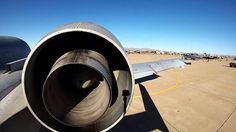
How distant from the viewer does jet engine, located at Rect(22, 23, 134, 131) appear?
2.11 metres

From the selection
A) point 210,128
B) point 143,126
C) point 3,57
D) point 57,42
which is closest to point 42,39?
point 57,42

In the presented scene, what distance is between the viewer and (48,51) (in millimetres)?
2375

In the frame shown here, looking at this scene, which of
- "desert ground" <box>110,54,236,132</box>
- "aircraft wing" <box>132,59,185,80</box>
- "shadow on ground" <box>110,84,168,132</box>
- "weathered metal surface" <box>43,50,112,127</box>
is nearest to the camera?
"weathered metal surface" <box>43,50,112,127</box>

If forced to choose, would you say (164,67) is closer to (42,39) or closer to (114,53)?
(114,53)

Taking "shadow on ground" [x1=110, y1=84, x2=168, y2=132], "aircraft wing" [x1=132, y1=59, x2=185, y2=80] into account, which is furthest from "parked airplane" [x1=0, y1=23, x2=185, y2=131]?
"aircraft wing" [x1=132, y1=59, x2=185, y2=80]

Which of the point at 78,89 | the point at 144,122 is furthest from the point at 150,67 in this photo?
the point at 78,89

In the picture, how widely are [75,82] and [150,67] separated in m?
5.91

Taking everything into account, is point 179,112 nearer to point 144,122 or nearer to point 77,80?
point 144,122

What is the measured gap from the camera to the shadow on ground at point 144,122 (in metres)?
5.46

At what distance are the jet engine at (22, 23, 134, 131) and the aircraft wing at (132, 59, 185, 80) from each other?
4149 mm

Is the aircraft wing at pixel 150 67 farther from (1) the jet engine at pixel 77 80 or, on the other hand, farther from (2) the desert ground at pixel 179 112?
(1) the jet engine at pixel 77 80

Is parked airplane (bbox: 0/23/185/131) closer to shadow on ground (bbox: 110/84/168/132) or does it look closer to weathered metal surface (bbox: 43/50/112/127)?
weathered metal surface (bbox: 43/50/112/127)

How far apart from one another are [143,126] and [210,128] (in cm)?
268

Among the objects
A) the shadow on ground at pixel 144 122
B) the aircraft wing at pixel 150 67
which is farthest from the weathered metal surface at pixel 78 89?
the aircraft wing at pixel 150 67
